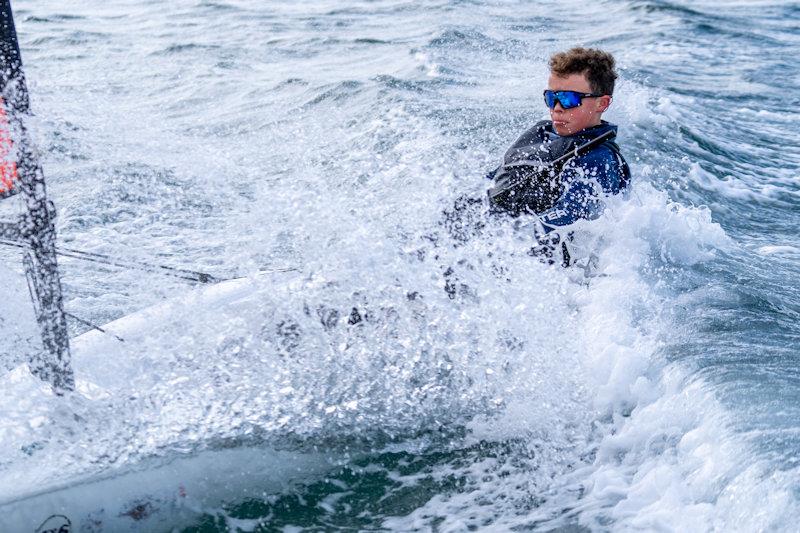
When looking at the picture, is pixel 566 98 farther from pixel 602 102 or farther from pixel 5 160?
pixel 5 160

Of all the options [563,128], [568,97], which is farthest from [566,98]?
[563,128]

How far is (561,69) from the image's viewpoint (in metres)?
4.02

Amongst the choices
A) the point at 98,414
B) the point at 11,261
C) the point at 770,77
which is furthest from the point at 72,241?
the point at 770,77

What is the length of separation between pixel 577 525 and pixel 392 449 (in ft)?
→ 2.46

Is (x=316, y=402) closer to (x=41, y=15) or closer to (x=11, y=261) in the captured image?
(x=11, y=261)

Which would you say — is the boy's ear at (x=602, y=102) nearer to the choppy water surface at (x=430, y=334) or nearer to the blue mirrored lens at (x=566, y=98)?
the blue mirrored lens at (x=566, y=98)

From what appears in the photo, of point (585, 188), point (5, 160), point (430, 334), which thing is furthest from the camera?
point (585, 188)

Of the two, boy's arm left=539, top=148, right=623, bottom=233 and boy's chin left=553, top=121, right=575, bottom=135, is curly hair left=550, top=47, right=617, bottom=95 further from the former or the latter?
boy's arm left=539, top=148, right=623, bottom=233

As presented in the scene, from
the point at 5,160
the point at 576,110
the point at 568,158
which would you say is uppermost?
the point at 5,160

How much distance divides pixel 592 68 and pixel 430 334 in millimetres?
1398

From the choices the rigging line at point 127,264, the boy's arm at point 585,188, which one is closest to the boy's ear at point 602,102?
the boy's arm at point 585,188

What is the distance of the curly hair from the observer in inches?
156

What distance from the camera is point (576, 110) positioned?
398cm

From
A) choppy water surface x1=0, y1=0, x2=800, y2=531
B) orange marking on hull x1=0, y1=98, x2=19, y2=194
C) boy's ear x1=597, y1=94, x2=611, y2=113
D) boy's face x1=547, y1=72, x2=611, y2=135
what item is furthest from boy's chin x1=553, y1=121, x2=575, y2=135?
orange marking on hull x1=0, y1=98, x2=19, y2=194
